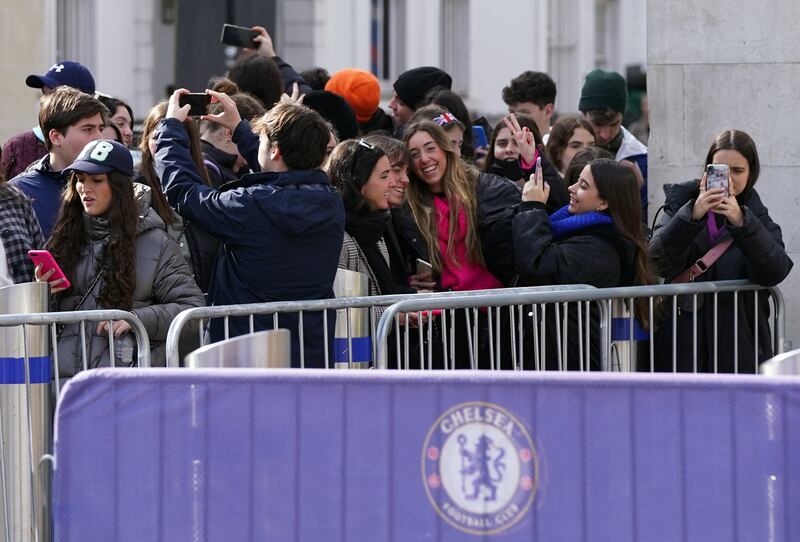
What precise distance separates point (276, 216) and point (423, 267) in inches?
50.2

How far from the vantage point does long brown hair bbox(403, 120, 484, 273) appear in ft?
23.9

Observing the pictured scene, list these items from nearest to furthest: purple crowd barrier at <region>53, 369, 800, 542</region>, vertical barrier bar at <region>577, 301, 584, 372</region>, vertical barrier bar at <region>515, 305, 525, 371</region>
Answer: purple crowd barrier at <region>53, 369, 800, 542</region>, vertical barrier bar at <region>515, 305, 525, 371</region>, vertical barrier bar at <region>577, 301, 584, 372</region>

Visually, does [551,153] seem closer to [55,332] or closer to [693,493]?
[55,332]

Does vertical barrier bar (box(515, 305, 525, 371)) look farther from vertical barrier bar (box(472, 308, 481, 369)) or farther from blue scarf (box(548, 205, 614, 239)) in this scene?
blue scarf (box(548, 205, 614, 239))

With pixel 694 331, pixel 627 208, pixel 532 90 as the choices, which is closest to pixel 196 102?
pixel 627 208

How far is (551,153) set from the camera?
29.7 feet

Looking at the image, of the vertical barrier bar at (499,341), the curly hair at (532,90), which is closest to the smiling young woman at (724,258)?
the vertical barrier bar at (499,341)

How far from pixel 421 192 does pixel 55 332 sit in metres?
2.34

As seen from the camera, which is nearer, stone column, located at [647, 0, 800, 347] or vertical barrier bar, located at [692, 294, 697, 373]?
vertical barrier bar, located at [692, 294, 697, 373]

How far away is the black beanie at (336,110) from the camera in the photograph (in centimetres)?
827

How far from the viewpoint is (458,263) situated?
7312 mm

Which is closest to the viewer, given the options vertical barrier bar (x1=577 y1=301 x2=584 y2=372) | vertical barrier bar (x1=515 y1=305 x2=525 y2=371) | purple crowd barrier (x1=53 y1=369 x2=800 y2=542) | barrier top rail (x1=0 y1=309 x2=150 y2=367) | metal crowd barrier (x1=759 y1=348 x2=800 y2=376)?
purple crowd barrier (x1=53 y1=369 x2=800 y2=542)

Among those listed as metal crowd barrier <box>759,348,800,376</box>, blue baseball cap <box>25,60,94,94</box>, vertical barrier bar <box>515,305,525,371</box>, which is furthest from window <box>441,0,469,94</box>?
metal crowd barrier <box>759,348,800,376</box>

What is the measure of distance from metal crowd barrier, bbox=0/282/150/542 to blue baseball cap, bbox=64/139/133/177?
562mm
